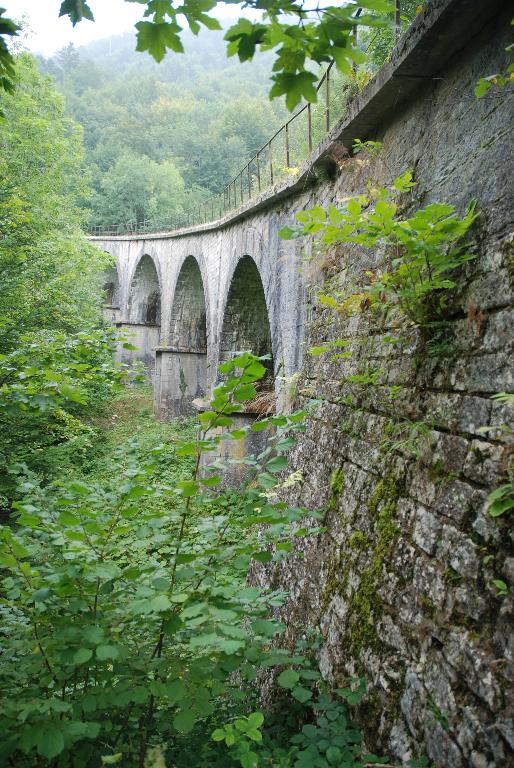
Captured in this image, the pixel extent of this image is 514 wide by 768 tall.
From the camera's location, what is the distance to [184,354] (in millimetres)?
17344

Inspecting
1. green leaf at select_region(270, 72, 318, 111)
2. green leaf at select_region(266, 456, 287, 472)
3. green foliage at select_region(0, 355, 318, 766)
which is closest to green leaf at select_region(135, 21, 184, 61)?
green leaf at select_region(270, 72, 318, 111)

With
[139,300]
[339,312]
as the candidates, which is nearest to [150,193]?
[139,300]

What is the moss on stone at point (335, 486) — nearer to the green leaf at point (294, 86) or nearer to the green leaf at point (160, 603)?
the green leaf at point (160, 603)

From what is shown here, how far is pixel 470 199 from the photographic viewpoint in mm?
2504

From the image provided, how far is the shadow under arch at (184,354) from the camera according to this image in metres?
17.0

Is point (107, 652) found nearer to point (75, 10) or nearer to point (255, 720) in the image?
point (255, 720)

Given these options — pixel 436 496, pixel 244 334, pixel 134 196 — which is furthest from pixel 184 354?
pixel 134 196

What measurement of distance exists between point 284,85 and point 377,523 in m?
2.10

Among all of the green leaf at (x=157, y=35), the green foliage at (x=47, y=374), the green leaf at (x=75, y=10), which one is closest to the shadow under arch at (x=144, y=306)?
the green foliage at (x=47, y=374)

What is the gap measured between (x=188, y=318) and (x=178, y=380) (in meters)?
2.31

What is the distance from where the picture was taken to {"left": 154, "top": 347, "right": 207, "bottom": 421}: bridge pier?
1698 cm

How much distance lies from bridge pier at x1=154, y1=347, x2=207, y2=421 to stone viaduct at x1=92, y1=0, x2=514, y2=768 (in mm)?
12604

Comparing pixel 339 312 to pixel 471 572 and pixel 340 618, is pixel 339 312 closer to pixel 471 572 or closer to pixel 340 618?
pixel 340 618

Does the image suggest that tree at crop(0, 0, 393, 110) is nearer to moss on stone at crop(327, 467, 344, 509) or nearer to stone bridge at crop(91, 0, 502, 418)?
stone bridge at crop(91, 0, 502, 418)
